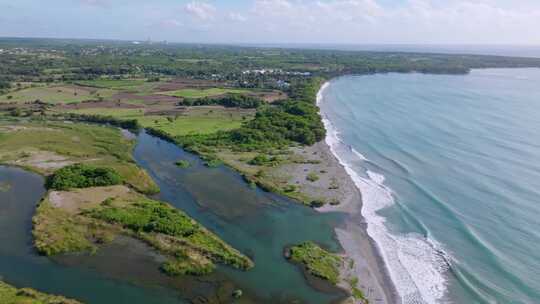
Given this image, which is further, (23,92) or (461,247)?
(23,92)

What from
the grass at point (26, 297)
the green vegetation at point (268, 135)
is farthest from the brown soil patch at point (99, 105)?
the grass at point (26, 297)

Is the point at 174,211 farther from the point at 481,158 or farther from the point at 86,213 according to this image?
the point at 481,158

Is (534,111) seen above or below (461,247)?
above

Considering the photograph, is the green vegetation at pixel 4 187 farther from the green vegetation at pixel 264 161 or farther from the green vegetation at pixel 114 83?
the green vegetation at pixel 114 83

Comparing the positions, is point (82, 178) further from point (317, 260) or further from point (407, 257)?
point (407, 257)

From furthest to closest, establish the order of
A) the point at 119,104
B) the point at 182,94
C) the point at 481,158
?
the point at 182,94
the point at 119,104
the point at 481,158

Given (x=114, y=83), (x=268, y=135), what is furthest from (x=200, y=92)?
(x=268, y=135)

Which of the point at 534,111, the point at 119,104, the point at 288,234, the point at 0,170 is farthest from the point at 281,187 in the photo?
the point at 534,111
